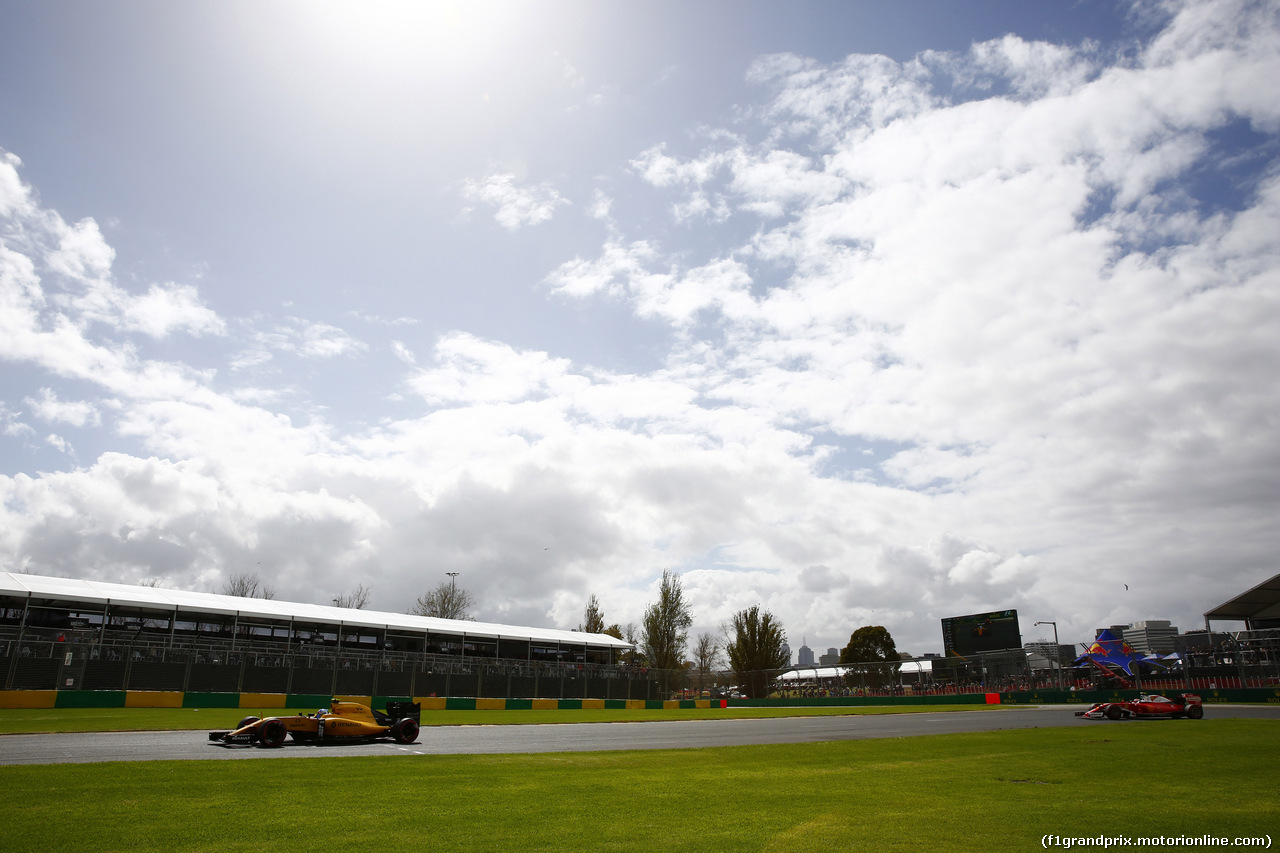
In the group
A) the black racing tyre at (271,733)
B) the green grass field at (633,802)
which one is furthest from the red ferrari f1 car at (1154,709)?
the black racing tyre at (271,733)

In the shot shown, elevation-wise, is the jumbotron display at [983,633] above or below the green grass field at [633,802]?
above

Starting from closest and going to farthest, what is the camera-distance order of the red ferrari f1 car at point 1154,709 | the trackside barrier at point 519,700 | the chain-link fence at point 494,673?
the red ferrari f1 car at point 1154,709 → the trackside barrier at point 519,700 → the chain-link fence at point 494,673

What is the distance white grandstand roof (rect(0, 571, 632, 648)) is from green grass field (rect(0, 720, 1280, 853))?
4009 cm

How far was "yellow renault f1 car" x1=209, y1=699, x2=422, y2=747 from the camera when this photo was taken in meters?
15.2

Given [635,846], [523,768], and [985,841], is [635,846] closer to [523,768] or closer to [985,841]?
[985,841]

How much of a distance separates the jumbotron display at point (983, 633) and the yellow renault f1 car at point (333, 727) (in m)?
63.8

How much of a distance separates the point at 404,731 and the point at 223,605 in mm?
38654

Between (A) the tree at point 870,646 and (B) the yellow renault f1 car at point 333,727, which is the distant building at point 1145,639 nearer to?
(A) the tree at point 870,646

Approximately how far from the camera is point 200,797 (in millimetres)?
8539

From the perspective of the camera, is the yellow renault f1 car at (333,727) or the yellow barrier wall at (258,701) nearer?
the yellow renault f1 car at (333,727)

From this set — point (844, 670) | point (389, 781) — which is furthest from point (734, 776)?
point (844, 670)

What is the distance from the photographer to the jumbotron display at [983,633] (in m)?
69.5

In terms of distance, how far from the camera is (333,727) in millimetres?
16500

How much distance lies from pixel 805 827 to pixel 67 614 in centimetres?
5232
